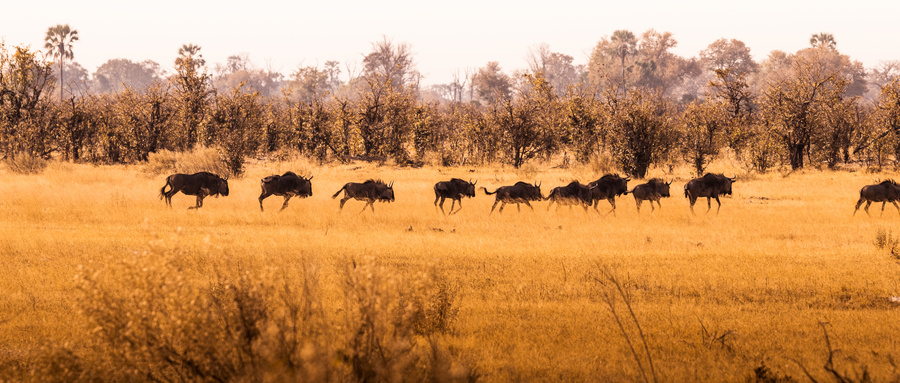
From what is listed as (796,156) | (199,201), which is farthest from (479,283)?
(796,156)

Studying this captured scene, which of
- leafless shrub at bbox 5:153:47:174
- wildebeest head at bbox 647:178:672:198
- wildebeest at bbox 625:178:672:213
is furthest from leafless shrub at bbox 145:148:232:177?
wildebeest head at bbox 647:178:672:198

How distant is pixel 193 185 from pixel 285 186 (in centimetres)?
235

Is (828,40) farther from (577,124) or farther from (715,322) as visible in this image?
(715,322)

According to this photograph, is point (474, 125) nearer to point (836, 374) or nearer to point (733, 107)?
point (733, 107)

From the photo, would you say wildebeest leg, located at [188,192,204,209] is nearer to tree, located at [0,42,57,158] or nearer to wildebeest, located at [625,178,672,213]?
wildebeest, located at [625,178,672,213]

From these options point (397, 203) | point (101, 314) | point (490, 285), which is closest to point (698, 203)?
point (397, 203)

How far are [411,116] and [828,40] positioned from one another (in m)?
70.4

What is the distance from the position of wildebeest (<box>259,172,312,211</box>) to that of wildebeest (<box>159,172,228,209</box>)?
1.41m

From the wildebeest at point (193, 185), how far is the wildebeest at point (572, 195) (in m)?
8.82

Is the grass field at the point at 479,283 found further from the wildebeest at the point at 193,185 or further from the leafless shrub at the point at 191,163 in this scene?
the leafless shrub at the point at 191,163

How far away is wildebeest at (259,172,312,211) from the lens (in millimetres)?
16875

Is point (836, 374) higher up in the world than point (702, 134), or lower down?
lower down

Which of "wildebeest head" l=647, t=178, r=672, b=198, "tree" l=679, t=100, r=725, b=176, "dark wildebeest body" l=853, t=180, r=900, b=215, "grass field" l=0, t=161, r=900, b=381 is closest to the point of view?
"grass field" l=0, t=161, r=900, b=381

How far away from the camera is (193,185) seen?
55.7 ft
